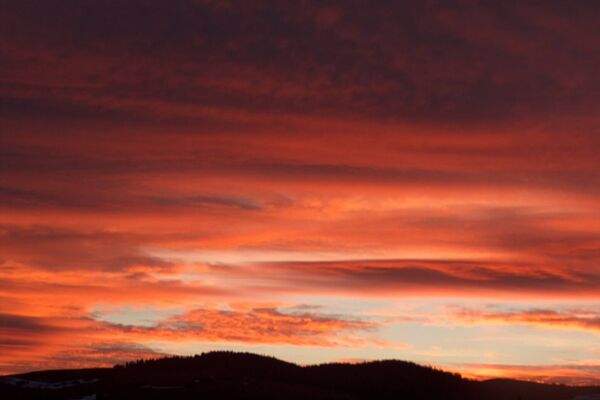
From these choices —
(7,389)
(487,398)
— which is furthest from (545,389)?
(7,389)

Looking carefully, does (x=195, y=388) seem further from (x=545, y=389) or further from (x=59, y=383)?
(x=545, y=389)

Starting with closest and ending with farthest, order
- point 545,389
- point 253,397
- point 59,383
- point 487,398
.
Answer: point 253,397 < point 59,383 < point 487,398 < point 545,389

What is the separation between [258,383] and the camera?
48.3 meters

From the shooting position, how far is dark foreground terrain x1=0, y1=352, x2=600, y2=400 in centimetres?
4506

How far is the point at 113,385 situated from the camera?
46562 millimetres

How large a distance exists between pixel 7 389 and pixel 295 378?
16.7m

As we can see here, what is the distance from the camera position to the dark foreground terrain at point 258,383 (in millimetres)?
45062

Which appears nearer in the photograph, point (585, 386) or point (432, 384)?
point (432, 384)

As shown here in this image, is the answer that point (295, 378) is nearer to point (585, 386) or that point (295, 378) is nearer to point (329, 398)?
point (329, 398)

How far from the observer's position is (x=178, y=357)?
184 feet

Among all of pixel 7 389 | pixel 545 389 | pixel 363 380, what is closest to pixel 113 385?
pixel 7 389

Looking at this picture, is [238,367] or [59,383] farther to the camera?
[238,367]

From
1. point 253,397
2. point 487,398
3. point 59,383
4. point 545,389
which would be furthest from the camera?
point 545,389

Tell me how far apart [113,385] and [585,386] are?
30.6 m
